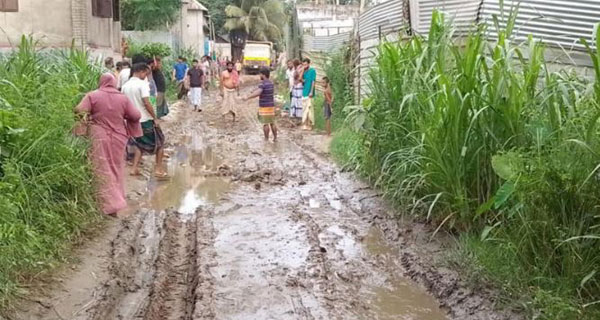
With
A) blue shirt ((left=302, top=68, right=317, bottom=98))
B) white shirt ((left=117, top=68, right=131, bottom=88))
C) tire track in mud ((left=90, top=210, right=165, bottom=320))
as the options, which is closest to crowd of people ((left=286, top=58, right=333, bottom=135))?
blue shirt ((left=302, top=68, right=317, bottom=98))

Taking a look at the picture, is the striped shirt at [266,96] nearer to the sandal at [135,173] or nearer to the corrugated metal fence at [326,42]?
the corrugated metal fence at [326,42]

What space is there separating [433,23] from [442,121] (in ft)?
4.22

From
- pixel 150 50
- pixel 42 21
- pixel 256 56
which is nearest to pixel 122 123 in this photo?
pixel 42 21

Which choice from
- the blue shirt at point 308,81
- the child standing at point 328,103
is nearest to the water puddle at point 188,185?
Answer: the child standing at point 328,103

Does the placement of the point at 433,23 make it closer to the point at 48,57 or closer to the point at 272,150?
the point at 48,57

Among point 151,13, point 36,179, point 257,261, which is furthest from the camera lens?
point 151,13

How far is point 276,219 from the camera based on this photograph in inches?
285

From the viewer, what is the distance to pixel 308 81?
1481cm

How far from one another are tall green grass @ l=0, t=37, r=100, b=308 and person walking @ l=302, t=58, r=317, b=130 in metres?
8.12

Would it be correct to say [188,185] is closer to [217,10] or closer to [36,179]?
[36,179]

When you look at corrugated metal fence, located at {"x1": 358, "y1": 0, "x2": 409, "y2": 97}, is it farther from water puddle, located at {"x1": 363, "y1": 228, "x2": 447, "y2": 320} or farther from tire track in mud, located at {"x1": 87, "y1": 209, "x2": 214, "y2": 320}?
water puddle, located at {"x1": 363, "y1": 228, "x2": 447, "y2": 320}

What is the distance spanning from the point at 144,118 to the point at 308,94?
6253 mm

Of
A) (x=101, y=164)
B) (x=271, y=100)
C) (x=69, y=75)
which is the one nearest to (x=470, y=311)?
(x=101, y=164)

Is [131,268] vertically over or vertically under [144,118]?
under
